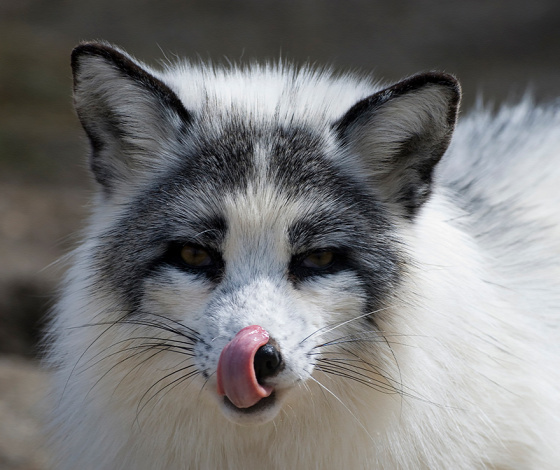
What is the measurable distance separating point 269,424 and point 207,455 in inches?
12.3

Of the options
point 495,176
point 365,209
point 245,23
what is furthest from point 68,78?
point 365,209

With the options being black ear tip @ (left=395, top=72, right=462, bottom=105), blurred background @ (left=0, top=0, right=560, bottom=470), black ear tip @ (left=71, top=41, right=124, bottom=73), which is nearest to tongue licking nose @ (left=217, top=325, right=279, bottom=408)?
black ear tip @ (left=395, top=72, right=462, bottom=105)

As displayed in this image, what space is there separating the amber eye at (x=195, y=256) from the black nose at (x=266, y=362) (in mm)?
509

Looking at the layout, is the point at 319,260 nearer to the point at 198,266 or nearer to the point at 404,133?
the point at 198,266

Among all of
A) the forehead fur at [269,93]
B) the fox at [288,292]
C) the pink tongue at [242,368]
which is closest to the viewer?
the pink tongue at [242,368]

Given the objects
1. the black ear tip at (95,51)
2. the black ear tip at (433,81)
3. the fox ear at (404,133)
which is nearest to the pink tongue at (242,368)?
the fox ear at (404,133)

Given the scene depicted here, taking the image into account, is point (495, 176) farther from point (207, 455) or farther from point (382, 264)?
point (207, 455)

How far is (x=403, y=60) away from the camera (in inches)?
392

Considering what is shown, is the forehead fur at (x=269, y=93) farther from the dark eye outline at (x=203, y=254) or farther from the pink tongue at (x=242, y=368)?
the pink tongue at (x=242, y=368)

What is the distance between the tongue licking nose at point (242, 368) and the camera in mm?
2492

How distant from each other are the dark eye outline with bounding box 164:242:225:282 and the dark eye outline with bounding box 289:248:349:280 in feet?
0.90

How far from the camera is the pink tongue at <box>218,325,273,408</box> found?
249 cm

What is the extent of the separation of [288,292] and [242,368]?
1.25 feet

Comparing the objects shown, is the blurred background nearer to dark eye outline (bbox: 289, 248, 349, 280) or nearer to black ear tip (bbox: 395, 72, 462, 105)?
black ear tip (bbox: 395, 72, 462, 105)
